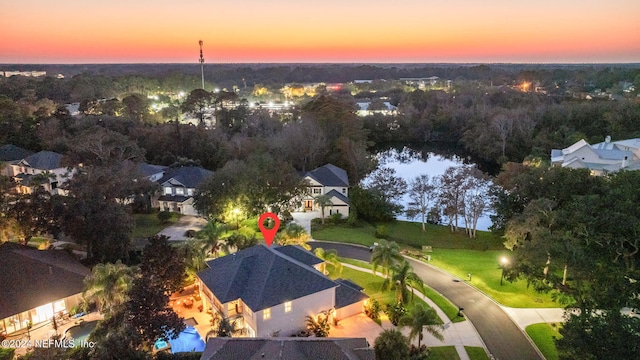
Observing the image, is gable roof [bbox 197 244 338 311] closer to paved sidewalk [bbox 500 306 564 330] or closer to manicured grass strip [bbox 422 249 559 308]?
paved sidewalk [bbox 500 306 564 330]

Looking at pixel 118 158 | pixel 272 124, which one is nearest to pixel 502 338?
pixel 118 158

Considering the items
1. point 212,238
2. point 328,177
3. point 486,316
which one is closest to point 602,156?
point 328,177

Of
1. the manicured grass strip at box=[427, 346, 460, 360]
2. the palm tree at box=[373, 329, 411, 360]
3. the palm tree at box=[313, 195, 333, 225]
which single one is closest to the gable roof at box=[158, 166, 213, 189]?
the palm tree at box=[313, 195, 333, 225]

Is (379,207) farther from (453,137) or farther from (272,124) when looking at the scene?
(453,137)

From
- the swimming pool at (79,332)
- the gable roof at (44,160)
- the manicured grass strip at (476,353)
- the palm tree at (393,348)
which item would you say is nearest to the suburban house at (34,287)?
the swimming pool at (79,332)

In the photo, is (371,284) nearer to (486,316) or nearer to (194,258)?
(486,316)
